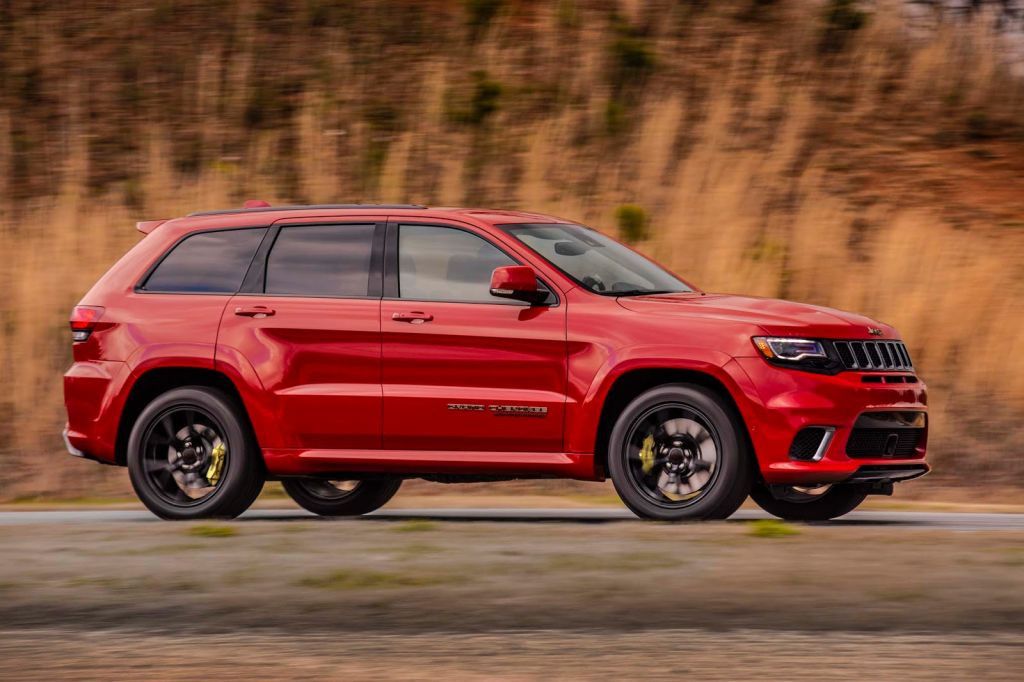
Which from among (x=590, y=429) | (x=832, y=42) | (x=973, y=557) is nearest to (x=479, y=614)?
(x=973, y=557)

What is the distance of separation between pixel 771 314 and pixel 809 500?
164 cm

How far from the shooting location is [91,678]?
5922 mm

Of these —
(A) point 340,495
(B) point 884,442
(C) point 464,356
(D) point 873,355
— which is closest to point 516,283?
(C) point 464,356

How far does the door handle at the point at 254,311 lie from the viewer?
34.1 ft

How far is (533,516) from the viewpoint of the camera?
37.3 ft

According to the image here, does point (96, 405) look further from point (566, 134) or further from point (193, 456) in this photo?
point (566, 134)

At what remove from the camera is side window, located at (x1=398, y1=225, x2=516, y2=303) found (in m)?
10.1

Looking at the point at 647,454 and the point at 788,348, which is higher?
the point at 788,348

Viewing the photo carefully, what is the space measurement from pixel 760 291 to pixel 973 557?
35.3ft

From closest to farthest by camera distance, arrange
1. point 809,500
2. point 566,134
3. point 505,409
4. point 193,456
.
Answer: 1. point 505,409
2. point 193,456
3. point 809,500
4. point 566,134

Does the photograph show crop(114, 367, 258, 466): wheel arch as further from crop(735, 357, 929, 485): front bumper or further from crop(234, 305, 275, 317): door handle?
crop(735, 357, 929, 485): front bumper

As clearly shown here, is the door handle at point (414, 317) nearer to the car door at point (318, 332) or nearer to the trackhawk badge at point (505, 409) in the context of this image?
the car door at point (318, 332)

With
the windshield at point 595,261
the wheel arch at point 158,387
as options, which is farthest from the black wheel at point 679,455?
the wheel arch at point 158,387

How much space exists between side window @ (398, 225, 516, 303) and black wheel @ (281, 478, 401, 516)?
1975 mm
